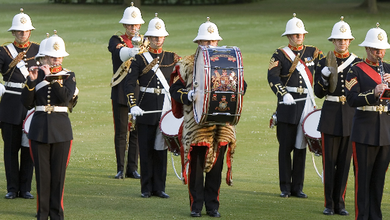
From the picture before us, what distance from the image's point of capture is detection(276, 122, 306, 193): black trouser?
9523 millimetres

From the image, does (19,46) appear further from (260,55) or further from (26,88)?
(260,55)

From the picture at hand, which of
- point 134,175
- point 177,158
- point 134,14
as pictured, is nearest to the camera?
point 134,14

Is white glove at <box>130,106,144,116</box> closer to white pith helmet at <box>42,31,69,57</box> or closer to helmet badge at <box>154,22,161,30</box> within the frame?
helmet badge at <box>154,22,161,30</box>

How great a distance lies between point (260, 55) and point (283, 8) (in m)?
17.4

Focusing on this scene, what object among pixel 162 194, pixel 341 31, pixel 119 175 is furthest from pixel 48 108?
pixel 341 31

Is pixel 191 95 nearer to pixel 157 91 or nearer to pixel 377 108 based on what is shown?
pixel 157 91

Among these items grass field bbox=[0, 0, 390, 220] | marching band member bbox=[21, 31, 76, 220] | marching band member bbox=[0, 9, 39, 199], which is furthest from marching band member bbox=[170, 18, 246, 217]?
marching band member bbox=[0, 9, 39, 199]

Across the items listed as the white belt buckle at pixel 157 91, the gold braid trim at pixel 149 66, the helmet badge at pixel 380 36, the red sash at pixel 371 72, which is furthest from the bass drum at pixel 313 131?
the gold braid trim at pixel 149 66

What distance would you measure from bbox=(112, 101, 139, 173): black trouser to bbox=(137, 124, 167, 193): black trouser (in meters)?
1.28

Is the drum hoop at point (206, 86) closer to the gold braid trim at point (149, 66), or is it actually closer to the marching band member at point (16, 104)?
the gold braid trim at point (149, 66)

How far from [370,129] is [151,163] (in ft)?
9.82

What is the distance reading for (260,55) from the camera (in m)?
25.0

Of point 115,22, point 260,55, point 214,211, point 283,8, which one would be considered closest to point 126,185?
point 214,211

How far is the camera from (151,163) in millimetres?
9422
